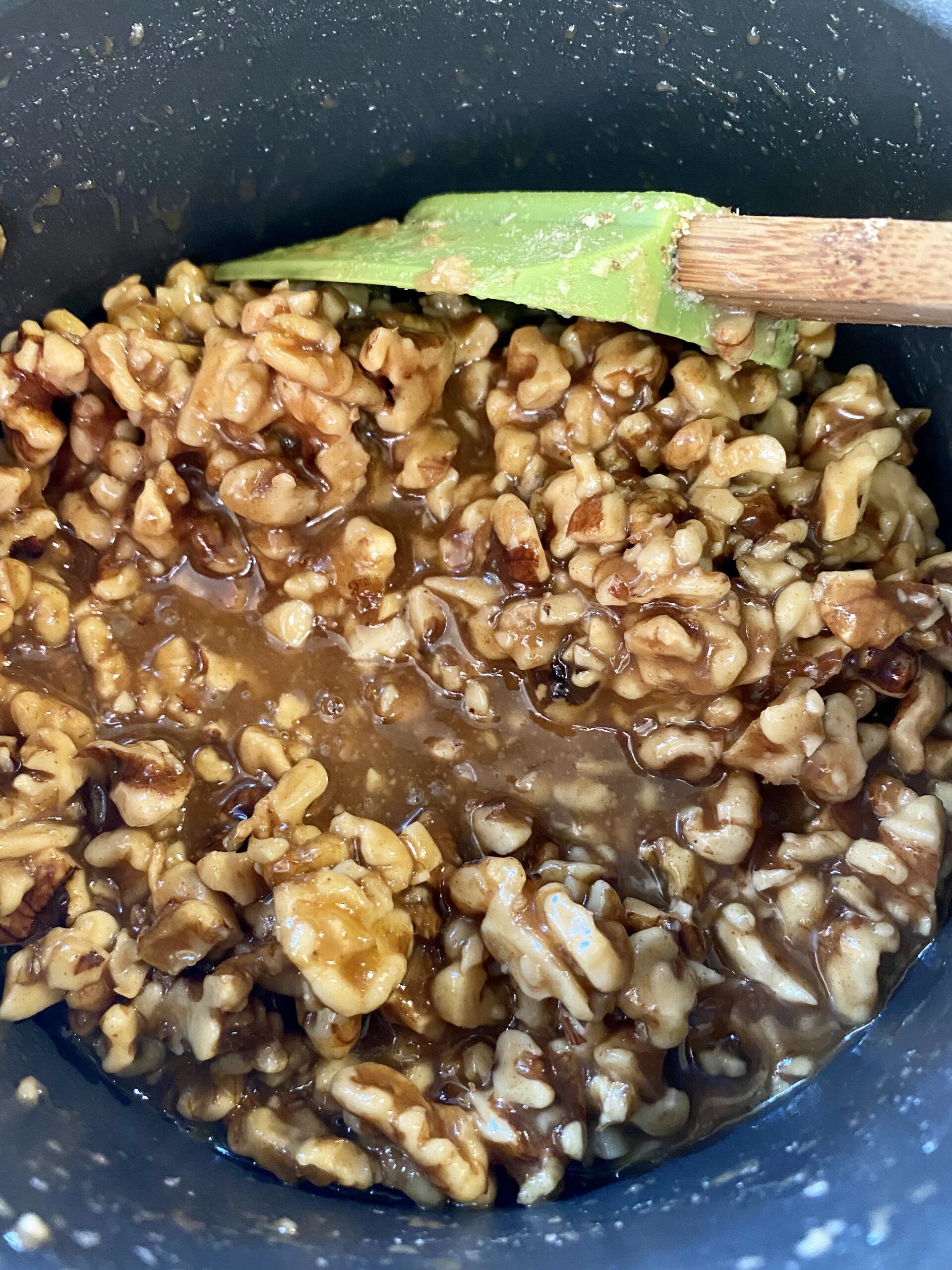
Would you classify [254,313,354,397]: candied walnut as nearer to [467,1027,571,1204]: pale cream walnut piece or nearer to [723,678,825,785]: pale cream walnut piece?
[723,678,825,785]: pale cream walnut piece

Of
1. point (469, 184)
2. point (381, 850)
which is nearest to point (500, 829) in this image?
point (381, 850)

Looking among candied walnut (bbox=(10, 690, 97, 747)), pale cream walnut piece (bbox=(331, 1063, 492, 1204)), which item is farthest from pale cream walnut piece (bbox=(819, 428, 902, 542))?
candied walnut (bbox=(10, 690, 97, 747))

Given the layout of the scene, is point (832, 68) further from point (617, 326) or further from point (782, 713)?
point (782, 713)

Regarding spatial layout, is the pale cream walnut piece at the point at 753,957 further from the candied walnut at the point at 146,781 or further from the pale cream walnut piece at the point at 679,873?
the candied walnut at the point at 146,781

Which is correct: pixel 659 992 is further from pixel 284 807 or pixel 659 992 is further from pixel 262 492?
pixel 262 492

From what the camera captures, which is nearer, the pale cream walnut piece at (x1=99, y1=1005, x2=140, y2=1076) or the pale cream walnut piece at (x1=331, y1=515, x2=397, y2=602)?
the pale cream walnut piece at (x1=99, y1=1005, x2=140, y2=1076)
